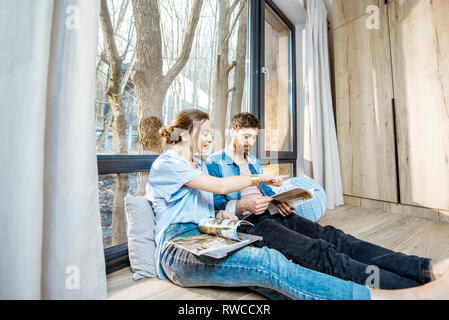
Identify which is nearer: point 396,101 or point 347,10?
→ point 396,101

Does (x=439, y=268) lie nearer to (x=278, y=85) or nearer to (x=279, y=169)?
(x=279, y=169)

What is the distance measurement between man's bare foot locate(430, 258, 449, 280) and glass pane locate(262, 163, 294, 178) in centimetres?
158

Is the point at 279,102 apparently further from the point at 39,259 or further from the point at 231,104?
the point at 39,259

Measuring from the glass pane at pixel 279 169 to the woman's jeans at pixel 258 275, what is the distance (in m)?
1.55

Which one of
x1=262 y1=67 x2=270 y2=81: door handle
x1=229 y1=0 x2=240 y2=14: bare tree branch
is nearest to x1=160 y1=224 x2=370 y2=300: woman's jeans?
x1=262 y1=67 x2=270 y2=81: door handle

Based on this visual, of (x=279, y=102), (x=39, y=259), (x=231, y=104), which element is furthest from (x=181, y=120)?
(x=279, y=102)

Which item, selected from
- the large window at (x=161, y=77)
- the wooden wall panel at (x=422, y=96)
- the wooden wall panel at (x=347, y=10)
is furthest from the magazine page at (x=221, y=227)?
the wooden wall panel at (x=347, y=10)

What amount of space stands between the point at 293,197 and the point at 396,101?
164cm

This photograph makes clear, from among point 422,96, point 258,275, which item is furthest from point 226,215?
point 422,96

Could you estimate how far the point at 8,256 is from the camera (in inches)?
23.5

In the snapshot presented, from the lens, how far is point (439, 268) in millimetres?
776

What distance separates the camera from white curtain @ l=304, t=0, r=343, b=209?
7.80 ft

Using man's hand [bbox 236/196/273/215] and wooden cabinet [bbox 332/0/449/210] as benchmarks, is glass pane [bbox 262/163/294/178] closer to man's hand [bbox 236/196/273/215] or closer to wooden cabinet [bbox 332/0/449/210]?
wooden cabinet [bbox 332/0/449/210]

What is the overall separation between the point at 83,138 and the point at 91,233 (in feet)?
0.99
